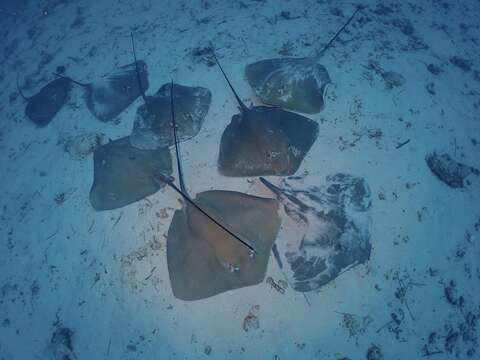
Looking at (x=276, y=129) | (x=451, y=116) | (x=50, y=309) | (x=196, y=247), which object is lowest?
(x=50, y=309)

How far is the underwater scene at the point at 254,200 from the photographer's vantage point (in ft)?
13.1

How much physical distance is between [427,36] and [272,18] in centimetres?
322

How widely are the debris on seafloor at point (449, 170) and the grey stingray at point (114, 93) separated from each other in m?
4.72

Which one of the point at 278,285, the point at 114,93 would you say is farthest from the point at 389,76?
the point at 114,93

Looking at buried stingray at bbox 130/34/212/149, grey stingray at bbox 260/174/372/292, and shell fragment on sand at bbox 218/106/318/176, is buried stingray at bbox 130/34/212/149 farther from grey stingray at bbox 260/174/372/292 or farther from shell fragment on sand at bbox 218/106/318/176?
grey stingray at bbox 260/174/372/292

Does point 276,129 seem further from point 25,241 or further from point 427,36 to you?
point 427,36

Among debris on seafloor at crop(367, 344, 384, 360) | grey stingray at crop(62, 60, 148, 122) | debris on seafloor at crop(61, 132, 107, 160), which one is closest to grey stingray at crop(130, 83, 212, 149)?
grey stingray at crop(62, 60, 148, 122)

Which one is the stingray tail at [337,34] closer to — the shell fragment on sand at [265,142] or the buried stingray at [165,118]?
the shell fragment on sand at [265,142]

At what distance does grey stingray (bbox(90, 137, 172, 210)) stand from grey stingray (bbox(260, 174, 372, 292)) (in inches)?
66.1

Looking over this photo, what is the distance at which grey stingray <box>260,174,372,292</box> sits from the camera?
12.7ft

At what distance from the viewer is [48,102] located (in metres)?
6.66

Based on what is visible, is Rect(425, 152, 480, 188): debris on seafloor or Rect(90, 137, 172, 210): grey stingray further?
Rect(425, 152, 480, 188): debris on seafloor

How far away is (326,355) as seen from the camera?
3.89 m

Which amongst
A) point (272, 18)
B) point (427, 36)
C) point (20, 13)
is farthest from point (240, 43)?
point (20, 13)
